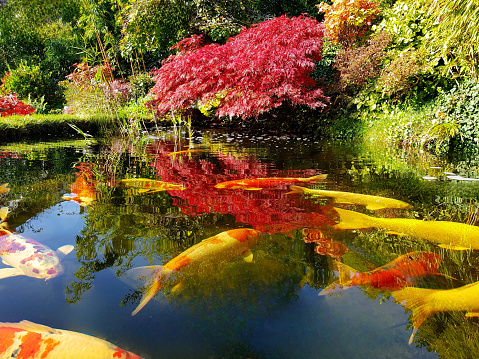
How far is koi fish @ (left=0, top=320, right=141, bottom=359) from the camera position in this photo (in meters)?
0.76

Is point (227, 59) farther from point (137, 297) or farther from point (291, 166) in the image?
point (137, 297)

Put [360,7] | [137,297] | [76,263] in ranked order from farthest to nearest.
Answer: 1. [360,7]
2. [76,263]
3. [137,297]

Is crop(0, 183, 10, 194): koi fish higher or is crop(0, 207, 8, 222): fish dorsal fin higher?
crop(0, 183, 10, 194): koi fish

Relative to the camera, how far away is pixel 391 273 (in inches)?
43.4

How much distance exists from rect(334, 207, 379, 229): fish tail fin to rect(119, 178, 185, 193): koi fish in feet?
3.86

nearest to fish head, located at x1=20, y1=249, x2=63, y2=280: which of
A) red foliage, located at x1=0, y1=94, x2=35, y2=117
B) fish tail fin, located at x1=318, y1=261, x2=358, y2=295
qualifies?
fish tail fin, located at x1=318, y1=261, x2=358, y2=295

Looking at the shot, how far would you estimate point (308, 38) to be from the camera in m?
7.12

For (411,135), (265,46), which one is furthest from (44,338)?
(265,46)

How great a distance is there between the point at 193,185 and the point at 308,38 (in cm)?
589

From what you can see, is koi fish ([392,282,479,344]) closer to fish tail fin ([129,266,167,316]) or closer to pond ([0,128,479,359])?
pond ([0,128,479,359])

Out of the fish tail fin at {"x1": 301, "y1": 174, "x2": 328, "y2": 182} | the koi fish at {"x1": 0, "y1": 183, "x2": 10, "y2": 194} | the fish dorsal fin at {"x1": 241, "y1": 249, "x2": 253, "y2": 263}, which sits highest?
the koi fish at {"x1": 0, "y1": 183, "x2": 10, "y2": 194}

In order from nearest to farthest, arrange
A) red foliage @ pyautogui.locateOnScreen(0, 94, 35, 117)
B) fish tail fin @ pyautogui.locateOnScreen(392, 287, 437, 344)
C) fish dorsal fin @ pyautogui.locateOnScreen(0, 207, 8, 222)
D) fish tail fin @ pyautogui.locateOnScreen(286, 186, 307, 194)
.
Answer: fish tail fin @ pyautogui.locateOnScreen(392, 287, 437, 344)
fish dorsal fin @ pyautogui.locateOnScreen(0, 207, 8, 222)
fish tail fin @ pyautogui.locateOnScreen(286, 186, 307, 194)
red foliage @ pyautogui.locateOnScreen(0, 94, 35, 117)

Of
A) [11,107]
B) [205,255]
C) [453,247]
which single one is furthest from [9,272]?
[11,107]

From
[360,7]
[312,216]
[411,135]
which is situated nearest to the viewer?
[312,216]
